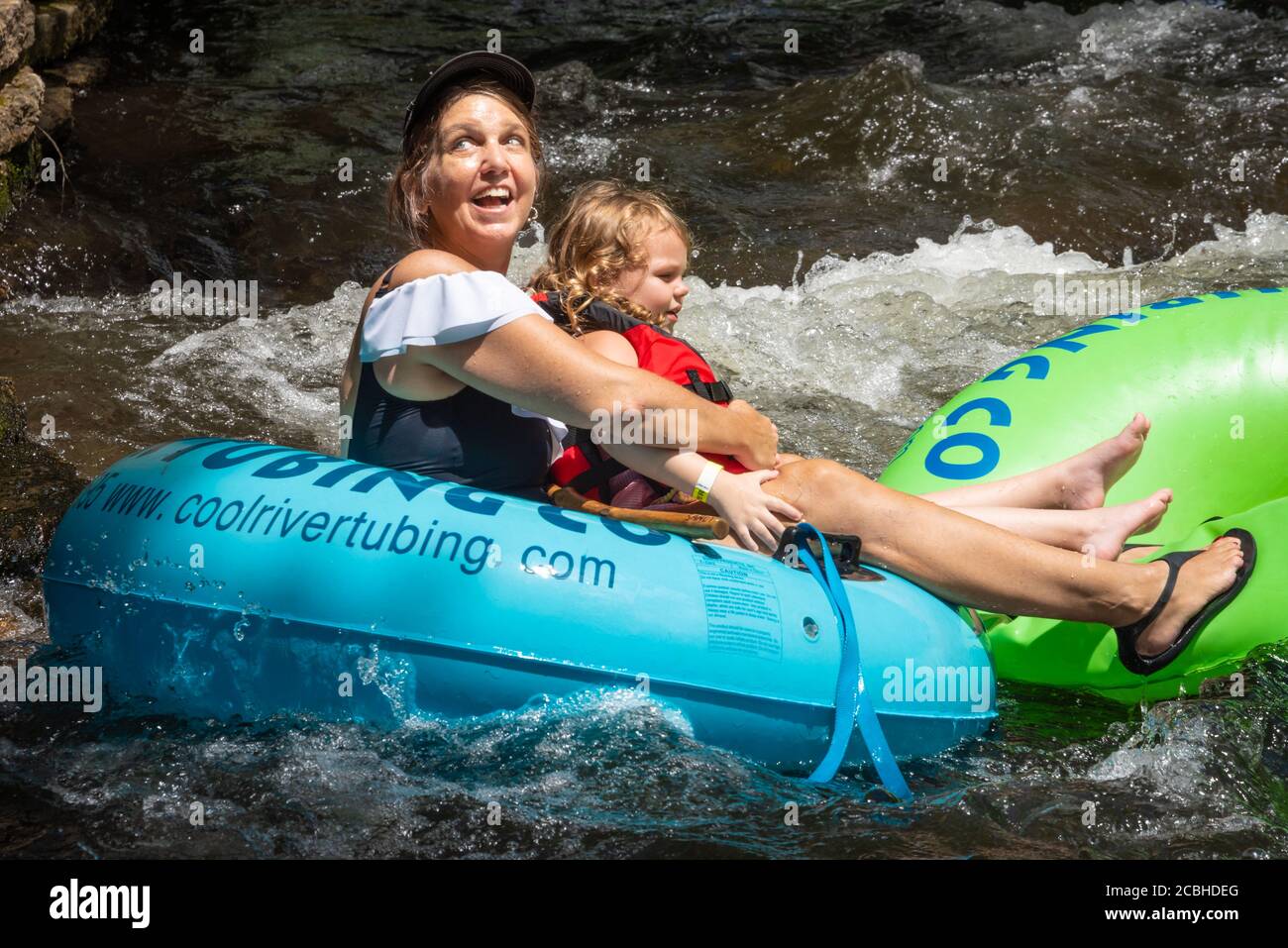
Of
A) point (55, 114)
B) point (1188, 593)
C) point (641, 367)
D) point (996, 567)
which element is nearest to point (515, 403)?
point (641, 367)

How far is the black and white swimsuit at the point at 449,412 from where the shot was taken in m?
2.61

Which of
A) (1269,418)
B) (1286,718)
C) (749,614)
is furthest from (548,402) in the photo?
(1269,418)

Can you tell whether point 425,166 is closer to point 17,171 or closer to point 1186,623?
point 1186,623

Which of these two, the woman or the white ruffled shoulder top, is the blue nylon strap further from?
the white ruffled shoulder top

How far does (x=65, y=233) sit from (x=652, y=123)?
10.2 feet

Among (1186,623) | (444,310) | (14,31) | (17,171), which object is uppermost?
(14,31)

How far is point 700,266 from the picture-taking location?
607 cm

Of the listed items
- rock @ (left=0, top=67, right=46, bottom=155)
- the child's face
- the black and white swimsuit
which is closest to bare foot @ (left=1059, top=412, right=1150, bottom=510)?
the child's face

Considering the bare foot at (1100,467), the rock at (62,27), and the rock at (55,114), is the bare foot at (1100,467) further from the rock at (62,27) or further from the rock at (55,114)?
the rock at (62,27)

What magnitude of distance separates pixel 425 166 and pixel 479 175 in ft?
0.40

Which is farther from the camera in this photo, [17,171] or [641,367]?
[17,171]

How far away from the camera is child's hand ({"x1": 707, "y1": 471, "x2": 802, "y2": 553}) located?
2695 mm

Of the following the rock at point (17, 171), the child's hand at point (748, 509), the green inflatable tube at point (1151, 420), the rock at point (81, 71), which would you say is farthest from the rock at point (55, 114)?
the child's hand at point (748, 509)

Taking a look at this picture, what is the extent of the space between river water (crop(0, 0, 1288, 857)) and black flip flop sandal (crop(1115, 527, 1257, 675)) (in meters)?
0.12
